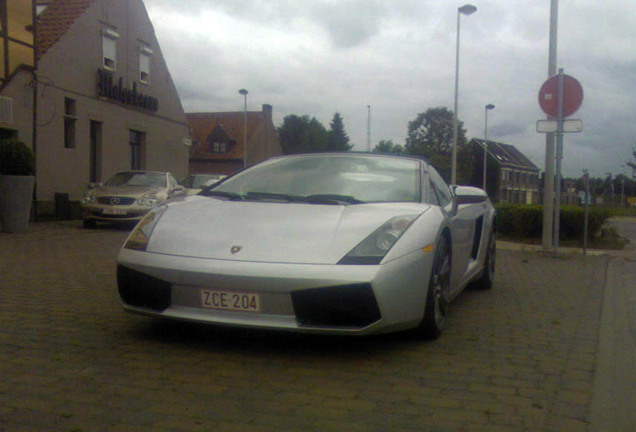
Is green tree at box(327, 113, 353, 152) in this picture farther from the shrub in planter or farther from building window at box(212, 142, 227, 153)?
the shrub in planter

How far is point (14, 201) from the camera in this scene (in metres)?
12.5

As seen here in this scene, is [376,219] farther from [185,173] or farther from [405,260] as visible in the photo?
[185,173]

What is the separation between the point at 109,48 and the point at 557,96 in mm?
15320

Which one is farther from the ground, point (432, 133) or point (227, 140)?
point (432, 133)

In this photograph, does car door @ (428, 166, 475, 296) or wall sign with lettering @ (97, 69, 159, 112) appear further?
wall sign with lettering @ (97, 69, 159, 112)

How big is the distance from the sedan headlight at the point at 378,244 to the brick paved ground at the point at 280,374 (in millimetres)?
590

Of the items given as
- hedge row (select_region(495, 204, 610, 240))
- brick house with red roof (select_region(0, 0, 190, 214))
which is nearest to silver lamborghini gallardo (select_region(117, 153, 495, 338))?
hedge row (select_region(495, 204, 610, 240))

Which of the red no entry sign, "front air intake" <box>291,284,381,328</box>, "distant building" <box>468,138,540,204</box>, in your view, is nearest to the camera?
"front air intake" <box>291,284,381,328</box>

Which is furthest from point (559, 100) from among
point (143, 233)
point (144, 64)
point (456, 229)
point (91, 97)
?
point (144, 64)

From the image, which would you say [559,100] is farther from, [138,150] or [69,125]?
[138,150]

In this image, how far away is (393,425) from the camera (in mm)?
2900

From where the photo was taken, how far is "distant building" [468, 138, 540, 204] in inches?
3290

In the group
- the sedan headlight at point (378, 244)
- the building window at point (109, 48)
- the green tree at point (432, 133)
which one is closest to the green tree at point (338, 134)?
the green tree at point (432, 133)

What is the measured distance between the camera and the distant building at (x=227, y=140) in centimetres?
5812
